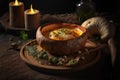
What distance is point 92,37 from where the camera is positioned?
1.71 meters

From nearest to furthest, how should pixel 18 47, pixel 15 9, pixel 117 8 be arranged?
pixel 18 47
pixel 15 9
pixel 117 8

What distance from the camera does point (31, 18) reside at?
1.78 meters

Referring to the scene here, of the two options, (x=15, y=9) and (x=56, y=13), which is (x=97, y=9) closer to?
(x=56, y=13)

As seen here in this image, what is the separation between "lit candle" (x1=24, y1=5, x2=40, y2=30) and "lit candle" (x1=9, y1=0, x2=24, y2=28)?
0.08 meters

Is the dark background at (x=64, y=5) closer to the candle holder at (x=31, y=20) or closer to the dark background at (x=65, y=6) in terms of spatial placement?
the dark background at (x=65, y=6)

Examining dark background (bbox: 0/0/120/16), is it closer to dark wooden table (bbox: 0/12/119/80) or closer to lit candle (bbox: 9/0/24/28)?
lit candle (bbox: 9/0/24/28)

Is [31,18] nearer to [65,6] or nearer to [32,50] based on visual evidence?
[32,50]

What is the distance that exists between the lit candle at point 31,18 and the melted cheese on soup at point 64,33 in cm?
28

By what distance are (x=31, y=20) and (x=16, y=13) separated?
5.5 inches

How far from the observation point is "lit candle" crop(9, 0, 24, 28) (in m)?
1.84

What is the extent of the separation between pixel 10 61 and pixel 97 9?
84 centimetres

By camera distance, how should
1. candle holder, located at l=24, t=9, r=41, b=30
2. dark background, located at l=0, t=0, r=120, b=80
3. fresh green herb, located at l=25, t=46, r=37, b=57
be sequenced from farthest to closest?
dark background, located at l=0, t=0, r=120, b=80
candle holder, located at l=24, t=9, r=41, b=30
fresh green herb, located at l=25, t=46, r=37, b=57

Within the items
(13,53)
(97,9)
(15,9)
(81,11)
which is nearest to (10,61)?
(13,53)

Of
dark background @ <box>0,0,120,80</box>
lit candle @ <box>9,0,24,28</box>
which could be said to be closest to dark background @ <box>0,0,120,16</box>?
dark background @ <box>0,0,120,80</box>
